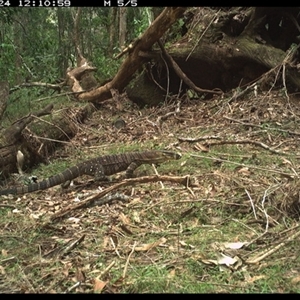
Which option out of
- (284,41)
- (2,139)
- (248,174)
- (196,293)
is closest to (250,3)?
(284,41)

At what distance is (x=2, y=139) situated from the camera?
6.34 m

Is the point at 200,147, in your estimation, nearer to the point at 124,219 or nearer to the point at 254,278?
the point at 124,219

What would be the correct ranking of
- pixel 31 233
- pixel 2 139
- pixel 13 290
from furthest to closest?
pixel 2 139 → pixel 31 233 → pixel 13 290

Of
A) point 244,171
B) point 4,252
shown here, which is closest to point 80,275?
point 4,252

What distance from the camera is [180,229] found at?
12.5ft

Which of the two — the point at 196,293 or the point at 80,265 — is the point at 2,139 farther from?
the point at 196,293

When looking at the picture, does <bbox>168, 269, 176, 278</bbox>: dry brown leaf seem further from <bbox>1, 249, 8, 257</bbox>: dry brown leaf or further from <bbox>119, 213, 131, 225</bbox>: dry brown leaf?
<bbox>1, 249, 8, 257</bbox>: dry brown leaf

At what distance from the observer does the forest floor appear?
2920 mm

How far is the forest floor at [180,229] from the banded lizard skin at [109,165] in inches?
5.1

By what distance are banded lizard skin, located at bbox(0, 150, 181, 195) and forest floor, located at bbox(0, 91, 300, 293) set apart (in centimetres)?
13

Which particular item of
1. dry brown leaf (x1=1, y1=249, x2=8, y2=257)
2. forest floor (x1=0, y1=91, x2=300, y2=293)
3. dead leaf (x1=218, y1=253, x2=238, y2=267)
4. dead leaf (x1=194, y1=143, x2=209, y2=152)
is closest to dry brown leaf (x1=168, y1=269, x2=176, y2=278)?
forest floor (x1=0, y1=91, x2=300, y2=293)

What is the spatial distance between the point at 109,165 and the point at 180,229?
295cm

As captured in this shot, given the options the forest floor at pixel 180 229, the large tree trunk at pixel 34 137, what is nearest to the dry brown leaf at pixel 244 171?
the forest floor at pixel 180 229

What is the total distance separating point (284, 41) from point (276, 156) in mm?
4495
